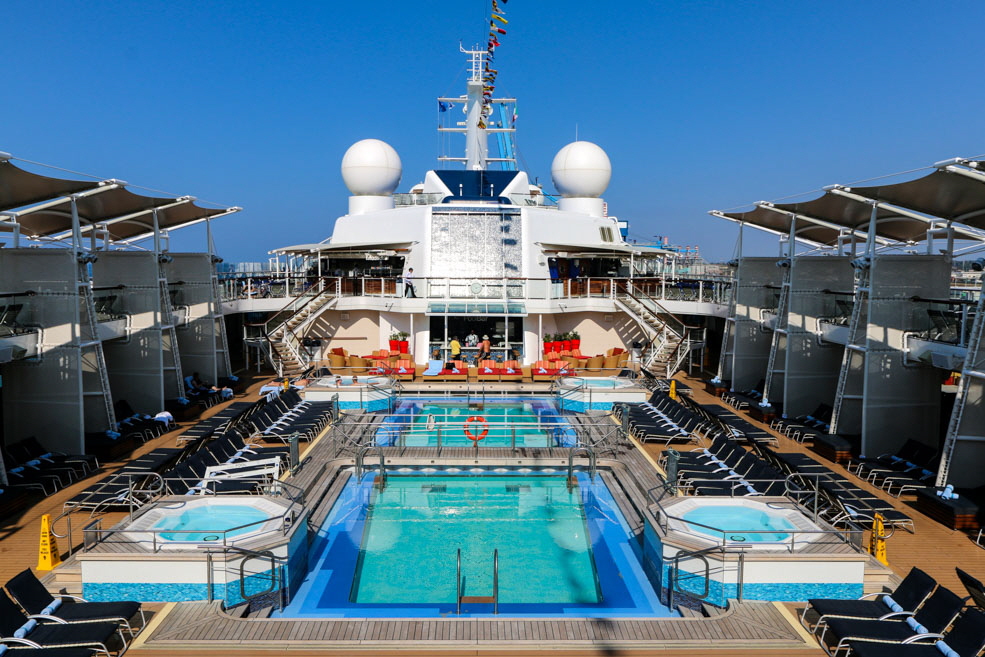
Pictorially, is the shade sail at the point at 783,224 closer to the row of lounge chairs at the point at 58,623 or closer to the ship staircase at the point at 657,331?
the ship staircase at the point at 657,331

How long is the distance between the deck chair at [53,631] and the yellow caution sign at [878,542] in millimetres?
7808

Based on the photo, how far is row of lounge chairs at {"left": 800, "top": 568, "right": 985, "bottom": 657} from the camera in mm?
5859

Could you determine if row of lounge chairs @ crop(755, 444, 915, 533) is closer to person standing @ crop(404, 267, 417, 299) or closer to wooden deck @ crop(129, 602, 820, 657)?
wooden deck @ crop(129, 602, 820, 657)

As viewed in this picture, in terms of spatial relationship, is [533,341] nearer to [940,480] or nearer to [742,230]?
[742,230]

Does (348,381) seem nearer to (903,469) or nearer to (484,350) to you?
(484,350)

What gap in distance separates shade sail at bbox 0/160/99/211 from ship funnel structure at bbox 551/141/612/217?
56.8 feet

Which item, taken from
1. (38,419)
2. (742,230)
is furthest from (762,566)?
(742,230)

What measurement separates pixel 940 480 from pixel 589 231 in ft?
53.5

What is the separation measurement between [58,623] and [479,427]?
7398 millimetres

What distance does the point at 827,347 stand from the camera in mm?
16141

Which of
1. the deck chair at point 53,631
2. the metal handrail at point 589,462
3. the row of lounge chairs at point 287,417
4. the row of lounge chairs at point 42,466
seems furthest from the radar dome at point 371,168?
the deck chair at point 53,631

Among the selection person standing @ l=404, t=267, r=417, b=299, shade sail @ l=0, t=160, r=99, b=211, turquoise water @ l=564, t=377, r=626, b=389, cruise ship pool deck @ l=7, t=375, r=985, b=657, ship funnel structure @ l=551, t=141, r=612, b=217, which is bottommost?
cruise ship pool deck @ l=7, t=375, r=985, b=657

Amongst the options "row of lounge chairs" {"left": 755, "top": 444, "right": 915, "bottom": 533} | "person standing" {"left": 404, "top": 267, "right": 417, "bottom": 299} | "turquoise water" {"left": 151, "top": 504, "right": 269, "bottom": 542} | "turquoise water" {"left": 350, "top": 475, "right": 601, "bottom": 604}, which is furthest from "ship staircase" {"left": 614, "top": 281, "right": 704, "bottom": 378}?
"turquoise water" {"left": 151, "top": 504, "right": 269, "bottom": 542}

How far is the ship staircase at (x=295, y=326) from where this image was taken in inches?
808
